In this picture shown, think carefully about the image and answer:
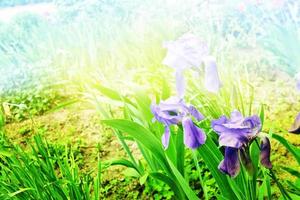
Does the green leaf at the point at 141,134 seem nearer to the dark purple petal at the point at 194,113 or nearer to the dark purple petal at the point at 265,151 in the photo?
the dark purple petal at the point at 194,113

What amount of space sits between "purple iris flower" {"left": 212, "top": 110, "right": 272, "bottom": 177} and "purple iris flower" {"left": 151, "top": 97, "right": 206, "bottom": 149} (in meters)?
→ 0.08

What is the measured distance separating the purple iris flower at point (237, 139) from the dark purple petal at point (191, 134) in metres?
0.08

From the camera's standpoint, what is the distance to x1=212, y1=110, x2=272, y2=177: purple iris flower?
3.29ft

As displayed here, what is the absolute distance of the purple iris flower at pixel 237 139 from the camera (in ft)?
3.29

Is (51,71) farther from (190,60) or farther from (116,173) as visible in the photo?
(190,60)

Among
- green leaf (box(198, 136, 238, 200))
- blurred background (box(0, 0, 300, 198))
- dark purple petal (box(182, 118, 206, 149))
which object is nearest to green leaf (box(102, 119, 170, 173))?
green leaf (box(198, 136, 238, 200))

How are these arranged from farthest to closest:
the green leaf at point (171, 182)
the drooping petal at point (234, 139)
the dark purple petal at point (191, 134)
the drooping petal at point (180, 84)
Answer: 1. the green leaf at point (171, 182)
2. the drooping petal at point (180, 84)
3. the dark purple petal at point (191, 134)
4. the drooping petal at point (234, 139)

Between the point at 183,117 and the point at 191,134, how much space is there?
0.16ft

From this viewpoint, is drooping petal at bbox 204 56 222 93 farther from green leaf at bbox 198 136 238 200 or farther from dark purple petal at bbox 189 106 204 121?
green leaf at bbox 198 136 238 200

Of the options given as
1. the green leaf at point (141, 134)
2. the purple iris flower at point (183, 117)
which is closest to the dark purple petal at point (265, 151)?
the purple iris flower at point (183, 117)

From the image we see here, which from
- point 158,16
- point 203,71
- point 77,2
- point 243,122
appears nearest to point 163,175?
point 203,71

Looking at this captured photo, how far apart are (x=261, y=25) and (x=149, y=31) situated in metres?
0.69

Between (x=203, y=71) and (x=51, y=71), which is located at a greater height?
(x=203, y=71)

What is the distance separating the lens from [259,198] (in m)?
1.41
